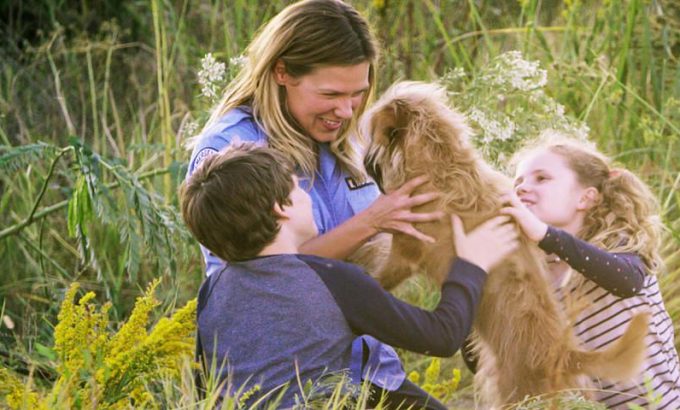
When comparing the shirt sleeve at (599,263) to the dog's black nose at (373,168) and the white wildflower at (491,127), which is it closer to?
the dog's black nose at (373,168)

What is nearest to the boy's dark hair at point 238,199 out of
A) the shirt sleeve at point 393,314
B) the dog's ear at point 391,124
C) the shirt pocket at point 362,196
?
the shirt sleeve at point 393,314

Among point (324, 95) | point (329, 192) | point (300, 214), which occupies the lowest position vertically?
point (329, 192)

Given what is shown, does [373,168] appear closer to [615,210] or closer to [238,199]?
[238,199]

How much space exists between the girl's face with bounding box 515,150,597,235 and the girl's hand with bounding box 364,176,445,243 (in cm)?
50

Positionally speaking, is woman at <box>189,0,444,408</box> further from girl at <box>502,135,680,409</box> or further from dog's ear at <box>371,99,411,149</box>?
girl at <box>502,135,680,409</box>

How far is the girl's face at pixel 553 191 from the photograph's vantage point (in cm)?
387

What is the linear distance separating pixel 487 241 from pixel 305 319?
2.05ft

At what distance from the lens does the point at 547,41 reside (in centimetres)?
645

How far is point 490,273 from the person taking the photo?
346 centimetres

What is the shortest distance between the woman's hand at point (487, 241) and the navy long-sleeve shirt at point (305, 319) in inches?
7.1

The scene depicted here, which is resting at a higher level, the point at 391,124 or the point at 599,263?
the point at 391,124

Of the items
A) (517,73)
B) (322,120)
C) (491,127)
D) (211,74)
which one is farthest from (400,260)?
(211,74)

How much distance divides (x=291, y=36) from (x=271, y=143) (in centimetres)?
39

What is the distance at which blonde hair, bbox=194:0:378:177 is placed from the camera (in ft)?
12.4
